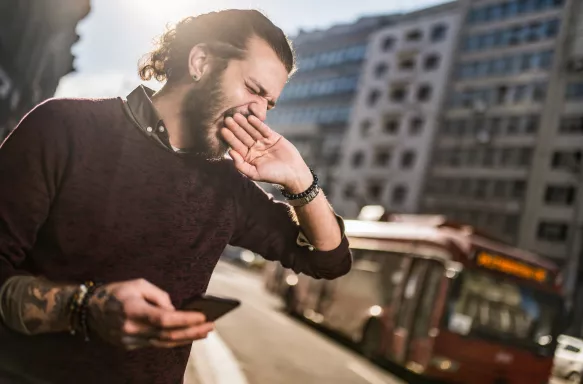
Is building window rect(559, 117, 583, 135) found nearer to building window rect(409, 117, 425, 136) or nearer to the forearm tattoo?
building window rect(409, 117, 425, 136)

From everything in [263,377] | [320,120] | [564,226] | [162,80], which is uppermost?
[320,120]

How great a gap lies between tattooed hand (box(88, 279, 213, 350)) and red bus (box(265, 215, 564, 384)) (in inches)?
362

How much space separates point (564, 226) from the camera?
36.2 m

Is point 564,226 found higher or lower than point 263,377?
higher

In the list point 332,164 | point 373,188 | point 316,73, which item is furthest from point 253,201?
Result: point 316,73

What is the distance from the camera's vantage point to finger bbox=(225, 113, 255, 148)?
1648 millimetres

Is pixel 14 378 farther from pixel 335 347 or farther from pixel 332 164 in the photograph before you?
pixel 332 164

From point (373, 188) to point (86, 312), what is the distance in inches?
1918

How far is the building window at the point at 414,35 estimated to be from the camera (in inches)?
1965

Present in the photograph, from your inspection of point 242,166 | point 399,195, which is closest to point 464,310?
point 242,166

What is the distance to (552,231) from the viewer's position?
120 ft

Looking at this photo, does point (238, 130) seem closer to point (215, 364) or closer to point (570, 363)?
point (215, 364)

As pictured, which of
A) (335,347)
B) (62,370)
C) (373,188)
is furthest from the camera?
(373,188)

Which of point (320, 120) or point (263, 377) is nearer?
point (263, 377)
